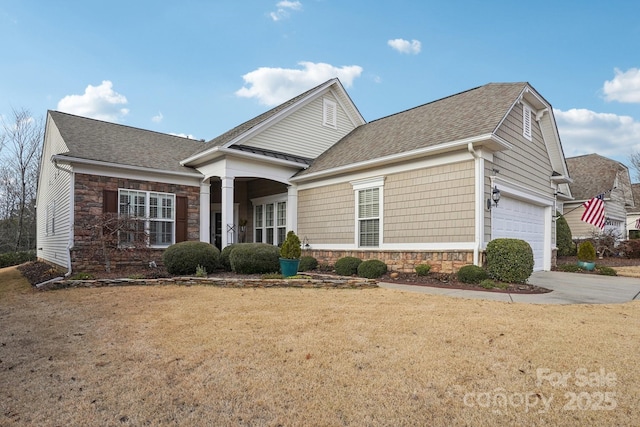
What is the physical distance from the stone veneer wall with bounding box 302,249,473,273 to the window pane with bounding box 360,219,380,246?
0.98 ft

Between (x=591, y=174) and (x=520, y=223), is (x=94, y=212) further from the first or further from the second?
(x=591, y=174)

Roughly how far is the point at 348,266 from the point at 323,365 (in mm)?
6833

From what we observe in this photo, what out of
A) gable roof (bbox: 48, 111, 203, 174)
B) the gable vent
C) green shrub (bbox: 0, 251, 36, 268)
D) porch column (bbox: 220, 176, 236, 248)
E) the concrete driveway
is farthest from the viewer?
green shrub (bbox: 0, 251, 36, 268)

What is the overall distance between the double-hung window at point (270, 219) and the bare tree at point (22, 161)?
19.0 metres

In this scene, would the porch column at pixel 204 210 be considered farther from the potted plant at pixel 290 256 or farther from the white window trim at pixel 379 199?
the white window trim at pixel 379 199

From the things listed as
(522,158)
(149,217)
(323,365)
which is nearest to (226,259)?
(149,217)

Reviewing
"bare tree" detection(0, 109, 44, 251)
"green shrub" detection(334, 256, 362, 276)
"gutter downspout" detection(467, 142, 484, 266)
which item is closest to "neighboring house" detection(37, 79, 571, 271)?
"gutter downspout" detection(467, 142, 484, 266)

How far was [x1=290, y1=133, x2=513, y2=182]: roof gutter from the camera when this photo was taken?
860 cm

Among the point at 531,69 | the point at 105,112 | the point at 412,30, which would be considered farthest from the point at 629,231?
the point at 105,112

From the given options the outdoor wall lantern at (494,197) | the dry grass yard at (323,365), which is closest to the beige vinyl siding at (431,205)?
the outdoor wall lantern at (494,197)

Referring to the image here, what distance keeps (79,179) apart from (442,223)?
31.9ft

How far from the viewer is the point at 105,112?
2972 centimetres

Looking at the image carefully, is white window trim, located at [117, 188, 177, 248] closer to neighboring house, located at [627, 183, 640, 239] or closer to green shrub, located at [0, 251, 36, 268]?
green shrub, located at [0, 251, 36, 268]

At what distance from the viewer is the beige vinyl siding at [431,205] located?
29.7 feet
